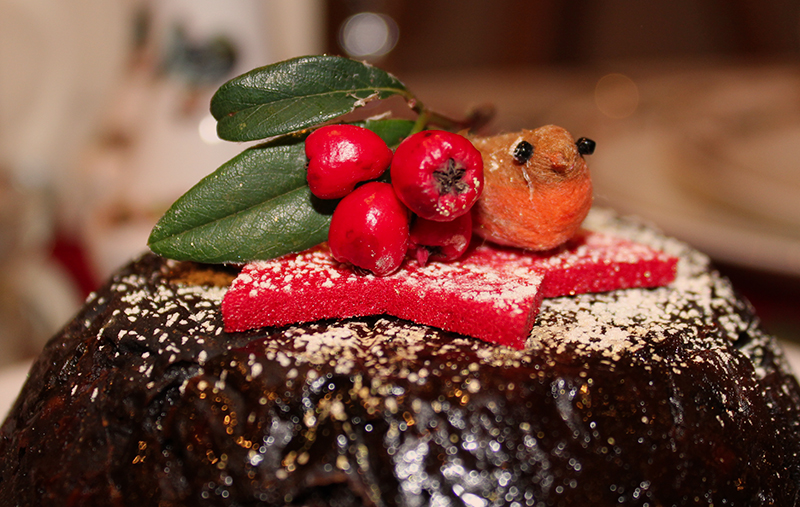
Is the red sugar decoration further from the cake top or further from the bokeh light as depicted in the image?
the bokeh light

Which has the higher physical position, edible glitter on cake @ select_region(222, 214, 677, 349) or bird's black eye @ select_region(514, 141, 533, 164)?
bird's black eye @ select_region(514, 141, 533, 164)

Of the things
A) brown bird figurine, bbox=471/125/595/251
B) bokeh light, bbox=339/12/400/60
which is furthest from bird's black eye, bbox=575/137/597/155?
bokeh light, bbox=339/12/400/60

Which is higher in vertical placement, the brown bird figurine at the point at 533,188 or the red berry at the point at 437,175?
the red berry at the point at 437,175

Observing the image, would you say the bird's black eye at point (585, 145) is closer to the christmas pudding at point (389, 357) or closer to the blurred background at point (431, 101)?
the christmas pudding at point (389, 357)

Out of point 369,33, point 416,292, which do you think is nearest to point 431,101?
point 369,33

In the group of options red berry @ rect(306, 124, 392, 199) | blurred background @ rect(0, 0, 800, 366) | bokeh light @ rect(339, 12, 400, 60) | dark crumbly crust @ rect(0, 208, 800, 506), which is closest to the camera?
dark crumbly crust @ rect(0, 208, 800, 506)

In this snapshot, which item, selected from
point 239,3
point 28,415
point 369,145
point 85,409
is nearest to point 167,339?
point 85,409

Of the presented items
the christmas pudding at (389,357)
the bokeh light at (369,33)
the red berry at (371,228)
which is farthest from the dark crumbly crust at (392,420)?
the bokeh light at (369,33)
